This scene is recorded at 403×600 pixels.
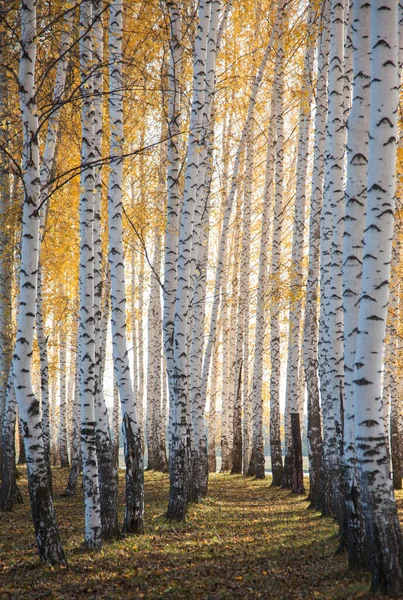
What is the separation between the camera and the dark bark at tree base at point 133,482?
25.0 ft

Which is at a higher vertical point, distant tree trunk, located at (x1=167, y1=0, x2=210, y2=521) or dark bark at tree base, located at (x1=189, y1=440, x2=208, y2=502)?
distant tree trunk, located at (x1=167, y1=0, x2=210, y2=521)

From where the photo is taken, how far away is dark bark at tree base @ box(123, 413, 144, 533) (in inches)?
300

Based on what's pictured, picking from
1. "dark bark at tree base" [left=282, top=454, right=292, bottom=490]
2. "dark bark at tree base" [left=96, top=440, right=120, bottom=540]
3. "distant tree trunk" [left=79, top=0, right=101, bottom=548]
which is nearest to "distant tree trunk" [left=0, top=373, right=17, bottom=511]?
"dark bark at tree base" [left=96, top=440, right=120, bottom=540]

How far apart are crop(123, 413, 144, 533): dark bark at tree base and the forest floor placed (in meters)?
0.22

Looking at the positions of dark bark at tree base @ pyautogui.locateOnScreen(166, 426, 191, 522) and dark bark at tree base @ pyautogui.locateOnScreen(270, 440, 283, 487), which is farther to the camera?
dark bark at tree base @ pyautogui.locateOnScreen(270, 440, 283, 487)

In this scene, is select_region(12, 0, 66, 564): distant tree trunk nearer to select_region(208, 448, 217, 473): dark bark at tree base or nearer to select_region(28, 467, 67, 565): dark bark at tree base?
select_region(28, 467, 67, 565): dark bark at tree base

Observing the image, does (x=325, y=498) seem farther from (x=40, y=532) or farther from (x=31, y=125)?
(x=31, y=125)

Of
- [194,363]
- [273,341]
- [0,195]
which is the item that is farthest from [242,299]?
[0,195]

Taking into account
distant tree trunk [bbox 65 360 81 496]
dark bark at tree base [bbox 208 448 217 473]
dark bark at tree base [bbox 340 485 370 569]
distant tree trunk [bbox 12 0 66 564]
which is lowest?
dark bark at tree base [bbox 208 448 217 473]

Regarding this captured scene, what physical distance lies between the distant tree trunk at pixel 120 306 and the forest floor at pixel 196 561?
577mm

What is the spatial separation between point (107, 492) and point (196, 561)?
184 centimetres

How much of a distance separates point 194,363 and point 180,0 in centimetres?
630

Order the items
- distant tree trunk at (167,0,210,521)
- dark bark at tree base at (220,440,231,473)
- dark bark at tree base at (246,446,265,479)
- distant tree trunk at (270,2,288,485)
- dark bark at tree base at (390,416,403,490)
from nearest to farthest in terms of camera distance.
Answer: distant tree trunk at (167,0,210,521) → distant tree trunk at (270,2,288,485) → dark bark at tree base at (390,416,403,490) → dark bark at tree base at (246,446,265,479) → dark bark at tree base at (220,440,231,473)

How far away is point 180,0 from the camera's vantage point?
868 cm
